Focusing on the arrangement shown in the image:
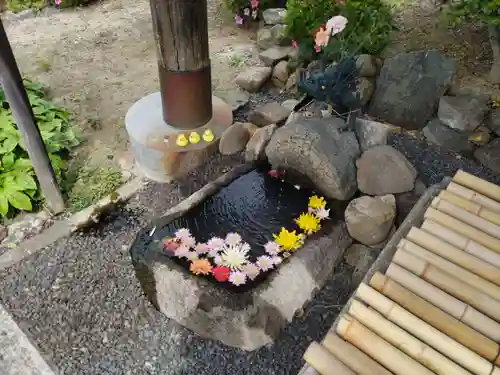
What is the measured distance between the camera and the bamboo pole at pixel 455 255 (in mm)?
2225

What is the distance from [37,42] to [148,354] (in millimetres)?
5272

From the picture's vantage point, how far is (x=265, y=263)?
301cm

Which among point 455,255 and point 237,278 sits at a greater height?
point 455,255

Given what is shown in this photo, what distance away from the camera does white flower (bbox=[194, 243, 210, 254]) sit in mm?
3077

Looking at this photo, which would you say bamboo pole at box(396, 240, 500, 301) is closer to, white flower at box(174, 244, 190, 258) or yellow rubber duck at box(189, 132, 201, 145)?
white flower at box(174, 244, 190, 258)

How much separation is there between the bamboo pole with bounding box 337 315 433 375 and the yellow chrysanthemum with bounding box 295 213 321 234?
114cm

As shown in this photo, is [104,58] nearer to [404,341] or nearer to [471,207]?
[471,207]

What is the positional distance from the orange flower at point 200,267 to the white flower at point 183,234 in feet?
0.82

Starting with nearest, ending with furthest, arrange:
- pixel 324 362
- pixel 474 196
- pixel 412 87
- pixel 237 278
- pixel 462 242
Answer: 1. pixel 324 362
2. pixel 462 242
3. pixel 474 196
4. pixel 237 278
5. pixel 412 87

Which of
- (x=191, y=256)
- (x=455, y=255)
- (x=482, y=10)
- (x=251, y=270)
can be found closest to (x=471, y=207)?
(x=455, y=255)

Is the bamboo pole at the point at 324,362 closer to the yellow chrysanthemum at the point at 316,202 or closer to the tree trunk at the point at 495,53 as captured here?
the yellow chrysanthemum at the point at 316,202

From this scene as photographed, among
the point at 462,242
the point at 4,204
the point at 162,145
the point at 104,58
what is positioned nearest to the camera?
the point at 462,242

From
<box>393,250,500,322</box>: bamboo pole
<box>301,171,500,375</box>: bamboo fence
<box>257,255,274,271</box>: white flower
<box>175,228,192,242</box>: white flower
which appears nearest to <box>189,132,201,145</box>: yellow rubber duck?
<box>175,228,192,242</box>: white flower

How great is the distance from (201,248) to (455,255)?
1.56m
